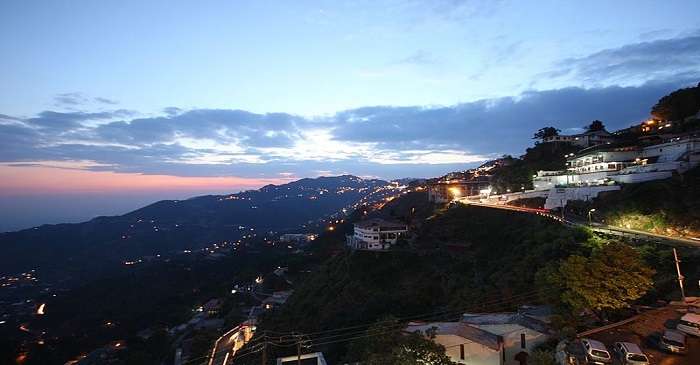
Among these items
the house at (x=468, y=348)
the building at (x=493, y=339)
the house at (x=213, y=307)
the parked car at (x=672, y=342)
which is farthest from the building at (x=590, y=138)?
the house at (x=213, y=307)

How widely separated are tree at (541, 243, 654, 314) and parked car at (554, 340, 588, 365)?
282cm

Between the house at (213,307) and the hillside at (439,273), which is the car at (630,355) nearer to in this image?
the hillside at (439,273)

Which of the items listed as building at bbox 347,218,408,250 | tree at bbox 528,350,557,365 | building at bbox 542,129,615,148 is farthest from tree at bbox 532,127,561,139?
tree at bbox 528,350,557,365

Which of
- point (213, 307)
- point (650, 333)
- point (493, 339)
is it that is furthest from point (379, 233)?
point (650, 333)

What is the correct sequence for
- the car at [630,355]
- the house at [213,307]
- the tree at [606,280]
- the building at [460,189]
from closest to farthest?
the car at [630,355], the tree at [606,280], the house at [213,307], the building at [460,189]

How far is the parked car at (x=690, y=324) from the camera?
14391mm

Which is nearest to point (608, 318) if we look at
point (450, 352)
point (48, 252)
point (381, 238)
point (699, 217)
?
point (450, 352)

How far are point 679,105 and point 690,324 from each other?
53.1 m

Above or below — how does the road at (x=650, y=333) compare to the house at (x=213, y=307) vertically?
above

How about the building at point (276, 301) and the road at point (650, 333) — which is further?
the building at point (276, 301)

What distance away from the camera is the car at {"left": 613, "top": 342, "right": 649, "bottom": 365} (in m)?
12.5

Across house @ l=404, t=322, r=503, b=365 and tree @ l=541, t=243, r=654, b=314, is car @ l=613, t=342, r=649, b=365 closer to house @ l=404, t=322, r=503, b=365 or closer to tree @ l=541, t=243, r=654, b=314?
tree @ l=541, t=243, r=654, b=314

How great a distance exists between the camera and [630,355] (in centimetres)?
1260

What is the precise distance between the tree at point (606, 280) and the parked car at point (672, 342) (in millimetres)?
2206
